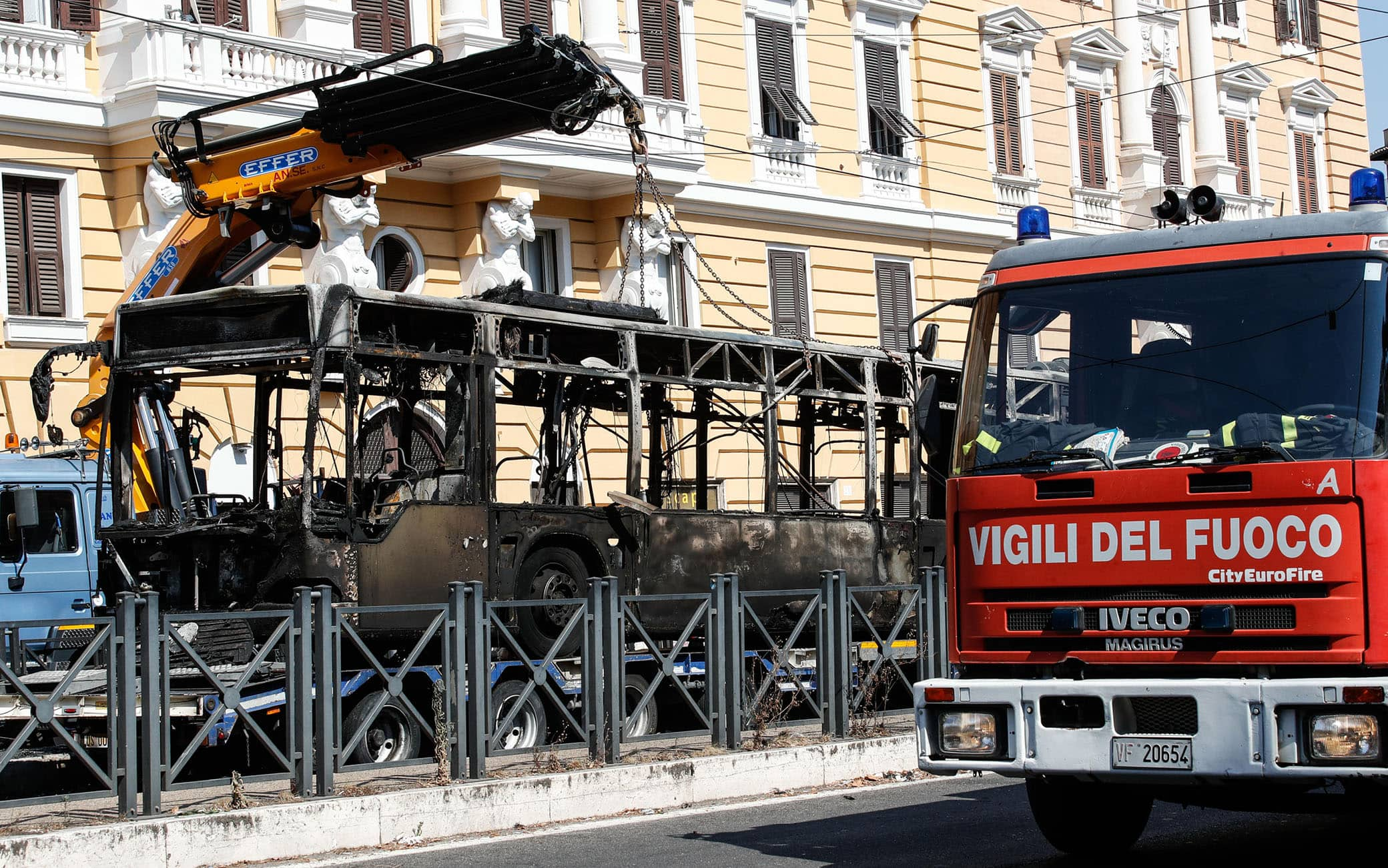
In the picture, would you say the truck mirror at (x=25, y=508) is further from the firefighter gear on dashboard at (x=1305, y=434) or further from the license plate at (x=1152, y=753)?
the firefighter gear on dashboard at (x=1305, y=434)

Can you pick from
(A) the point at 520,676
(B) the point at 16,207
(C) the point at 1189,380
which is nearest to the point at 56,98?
(B) the point at 16,207

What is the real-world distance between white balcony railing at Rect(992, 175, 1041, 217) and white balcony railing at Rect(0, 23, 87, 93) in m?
15.9

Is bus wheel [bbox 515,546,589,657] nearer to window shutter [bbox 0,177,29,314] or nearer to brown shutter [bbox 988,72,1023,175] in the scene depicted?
window shutter [bbox 0,177,29,314]

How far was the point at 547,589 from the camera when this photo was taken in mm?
14297

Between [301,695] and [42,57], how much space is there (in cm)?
1243

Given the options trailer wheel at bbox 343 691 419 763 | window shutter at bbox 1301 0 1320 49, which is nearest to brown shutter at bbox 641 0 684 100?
trailer wheel at bbox 343 691 419 763

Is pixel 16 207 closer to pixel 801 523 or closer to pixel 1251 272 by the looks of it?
pixel 801 523

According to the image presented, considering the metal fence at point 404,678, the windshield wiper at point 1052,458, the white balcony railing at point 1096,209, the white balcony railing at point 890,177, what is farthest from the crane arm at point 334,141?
the white balcony railing at point 1096,209

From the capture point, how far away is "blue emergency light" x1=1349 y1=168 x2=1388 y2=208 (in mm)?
7887

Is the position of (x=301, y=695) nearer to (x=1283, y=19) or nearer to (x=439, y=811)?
(x=439, y=811)

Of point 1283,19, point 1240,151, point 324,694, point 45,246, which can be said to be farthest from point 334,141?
point 1283,19

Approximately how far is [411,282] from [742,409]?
7.28m

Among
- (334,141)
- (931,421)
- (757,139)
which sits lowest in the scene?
(931,421)

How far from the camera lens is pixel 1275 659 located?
734 cm
